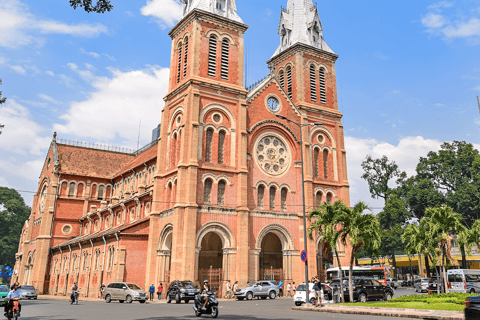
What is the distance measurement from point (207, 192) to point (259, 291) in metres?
9.68

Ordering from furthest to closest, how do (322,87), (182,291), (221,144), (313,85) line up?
1. (322,87)
2. (313,85)
3. (221,144)
4. (182,291)

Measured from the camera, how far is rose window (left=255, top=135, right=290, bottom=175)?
1647 inches

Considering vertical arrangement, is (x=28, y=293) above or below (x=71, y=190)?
below

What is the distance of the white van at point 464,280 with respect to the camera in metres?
35.5

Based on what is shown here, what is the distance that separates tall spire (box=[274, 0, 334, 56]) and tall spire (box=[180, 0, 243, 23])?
8242 millimetres

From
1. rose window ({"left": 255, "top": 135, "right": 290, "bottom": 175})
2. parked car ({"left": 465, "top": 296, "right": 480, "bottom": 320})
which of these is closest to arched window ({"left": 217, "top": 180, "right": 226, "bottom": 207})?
rose window ({"left": 255, "top": 135, "right": 290, "bottom": 175})

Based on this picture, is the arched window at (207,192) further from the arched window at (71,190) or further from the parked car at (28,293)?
the arched window at (71,190)

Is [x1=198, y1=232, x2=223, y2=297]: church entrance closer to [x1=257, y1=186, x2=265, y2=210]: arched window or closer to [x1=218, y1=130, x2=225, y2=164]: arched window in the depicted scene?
[x1=257, y1=186, x2=265, y2=210]: arched window

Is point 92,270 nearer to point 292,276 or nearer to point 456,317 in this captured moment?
point 292,276

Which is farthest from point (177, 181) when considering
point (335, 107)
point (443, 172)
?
point (443, 172)

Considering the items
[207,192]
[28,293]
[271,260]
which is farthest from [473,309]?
[28,293]

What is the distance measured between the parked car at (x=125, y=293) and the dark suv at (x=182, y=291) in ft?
7.90

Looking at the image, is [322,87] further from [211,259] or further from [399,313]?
[399,313]

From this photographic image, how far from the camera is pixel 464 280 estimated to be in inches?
1430
